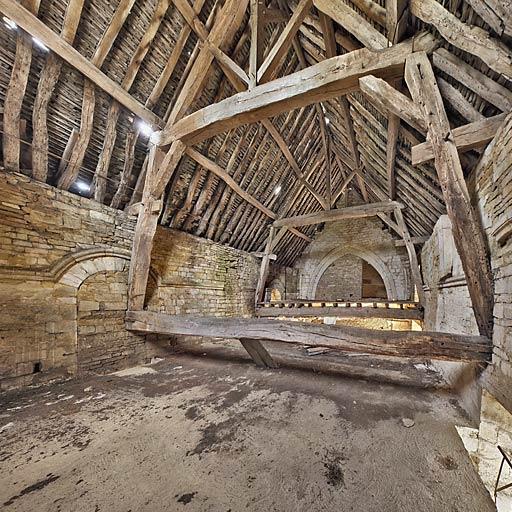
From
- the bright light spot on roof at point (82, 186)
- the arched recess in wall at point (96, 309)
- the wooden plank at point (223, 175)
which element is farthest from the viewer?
the wooden plank at point (223, 175)

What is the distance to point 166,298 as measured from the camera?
4.88 metres

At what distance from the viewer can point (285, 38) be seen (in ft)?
9.32

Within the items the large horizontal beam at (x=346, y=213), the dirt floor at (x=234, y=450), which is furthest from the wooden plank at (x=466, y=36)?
the large horizontal beam at (x=346, y=213)

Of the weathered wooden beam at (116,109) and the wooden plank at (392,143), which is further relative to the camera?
the wooden plank at (392,143)

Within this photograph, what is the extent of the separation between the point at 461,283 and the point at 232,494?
3242 millimetres

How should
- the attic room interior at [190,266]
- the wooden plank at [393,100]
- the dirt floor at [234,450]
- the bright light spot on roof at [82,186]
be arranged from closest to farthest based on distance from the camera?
the dirt floor at [234,450]
the attic room interior at [190,266]
the wooden plank at [393,100]
the bright light spot on roof at [82,186]

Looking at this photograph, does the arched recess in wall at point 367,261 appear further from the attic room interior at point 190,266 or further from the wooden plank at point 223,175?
the wooden plank at point 223,175

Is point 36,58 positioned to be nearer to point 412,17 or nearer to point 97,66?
point 97,66

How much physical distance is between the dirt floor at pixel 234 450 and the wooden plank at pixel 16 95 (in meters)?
2.85

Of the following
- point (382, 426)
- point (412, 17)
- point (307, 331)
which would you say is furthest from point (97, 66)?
point (382, 426)

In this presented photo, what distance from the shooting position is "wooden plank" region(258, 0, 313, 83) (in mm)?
2762

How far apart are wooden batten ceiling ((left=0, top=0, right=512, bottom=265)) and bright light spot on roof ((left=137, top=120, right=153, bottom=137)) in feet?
0.10

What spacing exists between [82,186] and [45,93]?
1200 millimetres

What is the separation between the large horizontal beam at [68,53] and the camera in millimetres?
2338
